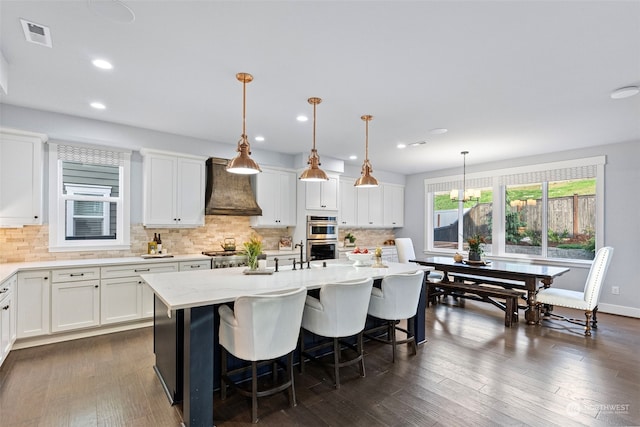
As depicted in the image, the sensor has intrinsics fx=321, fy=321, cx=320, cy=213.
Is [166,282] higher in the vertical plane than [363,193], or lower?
lower

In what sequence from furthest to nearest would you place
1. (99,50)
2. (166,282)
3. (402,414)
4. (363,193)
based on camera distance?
(363,193) < (166,282) < (99,50) < (402,414)

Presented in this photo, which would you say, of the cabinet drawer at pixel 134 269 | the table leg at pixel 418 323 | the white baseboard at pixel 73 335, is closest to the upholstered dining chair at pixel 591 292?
the table leg at pixel 418 323

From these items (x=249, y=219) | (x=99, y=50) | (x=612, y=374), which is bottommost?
(x=612, y=374)

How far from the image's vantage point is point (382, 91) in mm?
3172

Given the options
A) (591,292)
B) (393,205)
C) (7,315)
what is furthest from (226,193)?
(591,292)

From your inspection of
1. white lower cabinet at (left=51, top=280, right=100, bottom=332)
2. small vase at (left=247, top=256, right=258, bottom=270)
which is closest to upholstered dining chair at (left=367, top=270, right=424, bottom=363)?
small vase at (left=247, top=256, right=258, bottom=270)

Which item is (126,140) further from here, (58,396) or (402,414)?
(402,414)

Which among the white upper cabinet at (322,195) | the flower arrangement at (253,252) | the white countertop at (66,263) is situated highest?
the white upper cabinet at (322,195)

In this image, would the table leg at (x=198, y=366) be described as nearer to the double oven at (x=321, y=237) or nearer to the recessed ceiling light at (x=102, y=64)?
the recessed ceiling light at (x=102, y=64)

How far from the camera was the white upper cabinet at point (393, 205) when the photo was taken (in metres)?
7.71

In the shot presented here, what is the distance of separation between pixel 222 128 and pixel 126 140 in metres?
1.30

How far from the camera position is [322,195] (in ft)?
19.9

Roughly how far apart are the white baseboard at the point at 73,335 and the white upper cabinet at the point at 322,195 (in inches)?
124

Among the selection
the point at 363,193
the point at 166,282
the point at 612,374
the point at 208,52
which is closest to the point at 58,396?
the point at 166,282
